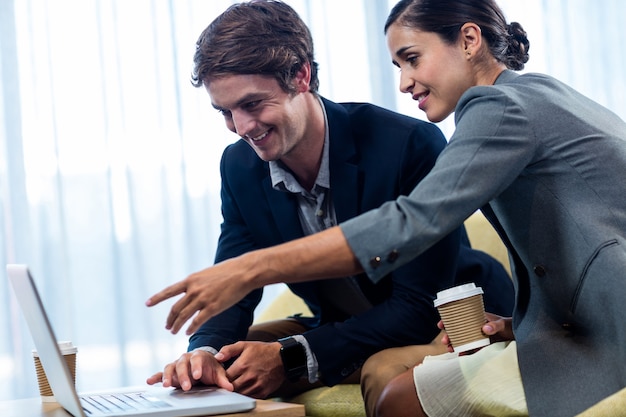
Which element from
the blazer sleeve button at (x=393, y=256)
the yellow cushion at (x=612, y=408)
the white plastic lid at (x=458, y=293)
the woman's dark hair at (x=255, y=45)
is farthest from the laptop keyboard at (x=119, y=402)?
the woman's dark hair at (x=255, y=45)

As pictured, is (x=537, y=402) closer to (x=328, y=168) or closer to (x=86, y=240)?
(x=328, y=168)

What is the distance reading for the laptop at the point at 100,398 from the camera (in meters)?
1.23

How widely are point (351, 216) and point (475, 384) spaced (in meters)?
0.61

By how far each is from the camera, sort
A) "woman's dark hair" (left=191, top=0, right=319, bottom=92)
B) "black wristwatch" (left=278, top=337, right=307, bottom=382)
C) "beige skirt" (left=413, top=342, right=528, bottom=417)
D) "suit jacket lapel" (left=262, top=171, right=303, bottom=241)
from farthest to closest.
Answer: "suit jacket lapel" (left=262, top=171, right=303, bottom=241) → "woman's dark hair" (left=191, top=0, right=319, bottom=92) → "black wristwatch" (left=278, top=337, right=307, bottom=382) → "beige skirt" (left=413, top=342, right=528, bottom=417)

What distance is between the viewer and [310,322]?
232cm

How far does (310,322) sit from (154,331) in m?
1.52

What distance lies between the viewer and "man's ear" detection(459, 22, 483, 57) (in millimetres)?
1583

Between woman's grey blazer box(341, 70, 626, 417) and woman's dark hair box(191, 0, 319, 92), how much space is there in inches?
28.3

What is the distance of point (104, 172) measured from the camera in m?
3.63

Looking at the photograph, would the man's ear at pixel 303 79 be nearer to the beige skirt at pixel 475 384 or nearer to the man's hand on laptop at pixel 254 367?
the man's hand on laptop at pixel 254 367

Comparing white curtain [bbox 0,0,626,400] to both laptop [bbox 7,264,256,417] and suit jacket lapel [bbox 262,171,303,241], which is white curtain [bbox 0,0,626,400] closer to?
suit jacket lapel [bbox 262,171,303,241]

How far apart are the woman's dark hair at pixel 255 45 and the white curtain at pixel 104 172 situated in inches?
62.7

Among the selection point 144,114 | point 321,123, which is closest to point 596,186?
point 321,123

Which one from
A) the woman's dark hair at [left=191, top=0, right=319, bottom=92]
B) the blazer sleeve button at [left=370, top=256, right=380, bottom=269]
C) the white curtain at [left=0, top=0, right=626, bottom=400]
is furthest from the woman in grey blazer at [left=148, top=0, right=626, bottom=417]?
the white curtain at [left=0, top=0, right=626, bottom=400]
